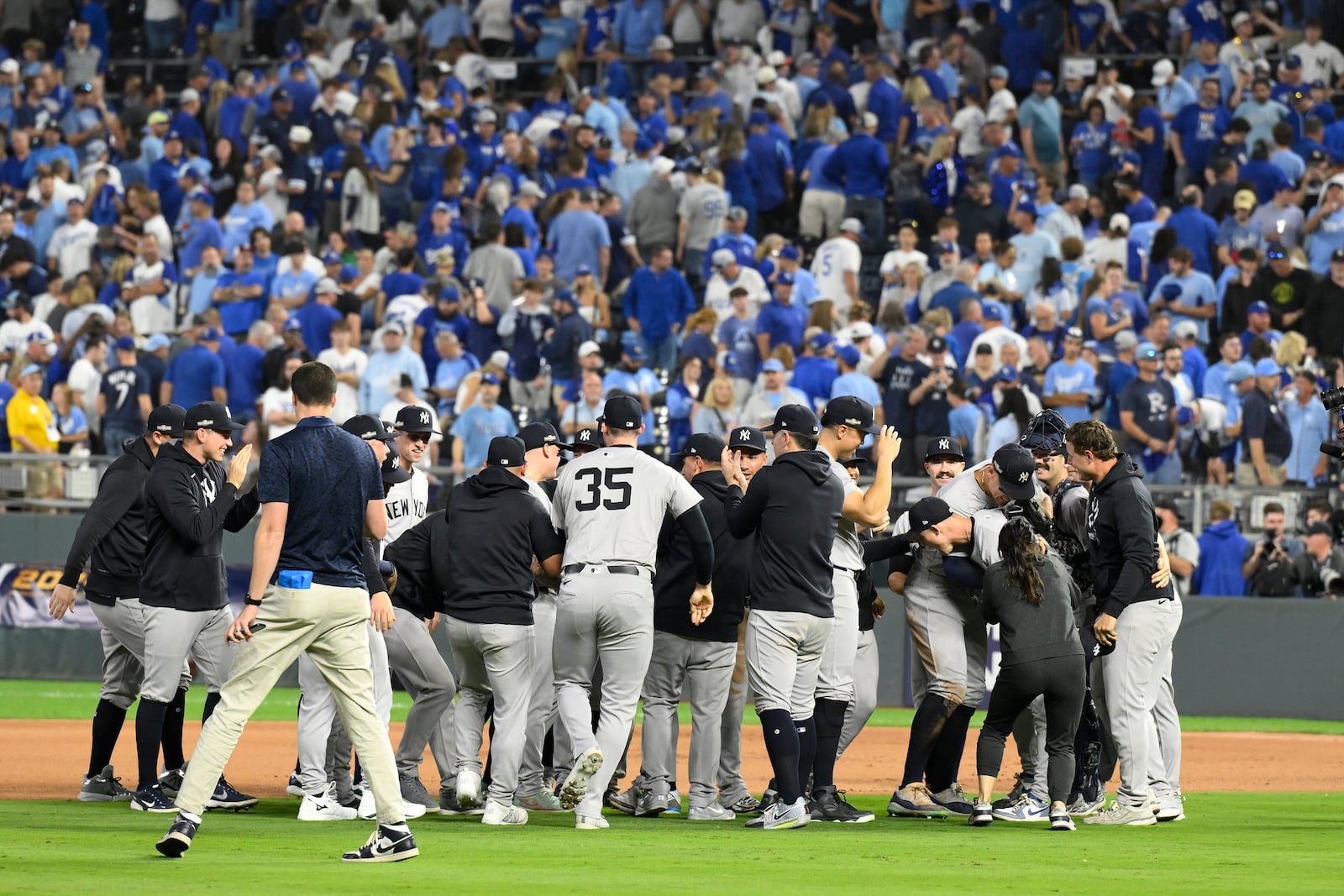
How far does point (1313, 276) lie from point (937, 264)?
171 inches

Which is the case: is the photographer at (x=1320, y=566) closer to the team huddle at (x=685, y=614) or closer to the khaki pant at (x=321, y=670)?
the team huddle at (x=685, y=614)

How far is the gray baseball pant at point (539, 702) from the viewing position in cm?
1125

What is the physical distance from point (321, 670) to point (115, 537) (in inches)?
119

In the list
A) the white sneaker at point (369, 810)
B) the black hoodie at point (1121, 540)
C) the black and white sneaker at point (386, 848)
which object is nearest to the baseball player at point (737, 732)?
the white sneaker at point (369, 810)

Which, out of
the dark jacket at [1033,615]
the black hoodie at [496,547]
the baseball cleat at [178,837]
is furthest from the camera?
the black hoodie at [496,547]

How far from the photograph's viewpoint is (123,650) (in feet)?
38.1

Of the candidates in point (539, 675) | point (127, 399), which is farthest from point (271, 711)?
point (539, 675)

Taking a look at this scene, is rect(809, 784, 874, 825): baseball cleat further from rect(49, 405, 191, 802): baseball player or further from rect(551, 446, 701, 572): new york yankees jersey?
rect(49, 405, 191, 802): baseball player

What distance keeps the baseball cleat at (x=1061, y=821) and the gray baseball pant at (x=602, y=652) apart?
2339 millimetres

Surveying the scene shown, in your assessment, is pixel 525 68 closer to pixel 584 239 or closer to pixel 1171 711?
pixel 584 239

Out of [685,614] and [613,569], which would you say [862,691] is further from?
[613,569]

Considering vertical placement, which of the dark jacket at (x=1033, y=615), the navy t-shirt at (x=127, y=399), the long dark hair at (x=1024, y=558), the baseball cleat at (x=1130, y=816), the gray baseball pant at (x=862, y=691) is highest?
the navy t-shirt at (x=127, y=399)

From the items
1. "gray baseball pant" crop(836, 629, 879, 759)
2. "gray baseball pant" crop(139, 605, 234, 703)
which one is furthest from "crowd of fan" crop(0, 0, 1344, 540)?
"gray baseball pant" crop(139, 605, 234, 703)

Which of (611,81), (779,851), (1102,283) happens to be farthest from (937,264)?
(779,851)
